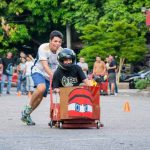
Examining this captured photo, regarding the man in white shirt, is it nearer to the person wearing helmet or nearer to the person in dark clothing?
the person wearing helmet

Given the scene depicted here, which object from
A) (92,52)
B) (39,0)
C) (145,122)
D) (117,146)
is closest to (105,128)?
(145,122)

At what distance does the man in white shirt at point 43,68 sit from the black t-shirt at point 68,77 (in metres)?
0.38

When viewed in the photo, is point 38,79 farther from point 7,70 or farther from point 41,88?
point 7,70

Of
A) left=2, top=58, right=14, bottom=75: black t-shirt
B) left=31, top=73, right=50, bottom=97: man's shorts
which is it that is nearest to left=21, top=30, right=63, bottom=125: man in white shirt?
left=31, top=73, right=50, bottom=97: man's shorts

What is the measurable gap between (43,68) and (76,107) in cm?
114

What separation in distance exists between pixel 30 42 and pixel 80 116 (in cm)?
4234

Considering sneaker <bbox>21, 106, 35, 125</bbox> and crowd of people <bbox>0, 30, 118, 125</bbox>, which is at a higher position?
crowd of people <bbox>0, 30, 118, 125</bbox>

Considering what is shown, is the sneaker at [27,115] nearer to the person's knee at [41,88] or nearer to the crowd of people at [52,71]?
the crowd of people at [52,71]

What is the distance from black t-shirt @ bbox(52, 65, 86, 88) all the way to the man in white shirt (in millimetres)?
380

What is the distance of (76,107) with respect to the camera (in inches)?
492

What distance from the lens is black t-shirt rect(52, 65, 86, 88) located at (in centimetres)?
1269

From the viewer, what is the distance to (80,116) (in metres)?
12.4

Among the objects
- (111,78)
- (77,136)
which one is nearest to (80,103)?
(77,136)

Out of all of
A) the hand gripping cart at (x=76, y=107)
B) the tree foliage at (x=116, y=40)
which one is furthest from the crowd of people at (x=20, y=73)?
the hand gripping cart at (x=76, y=107)
